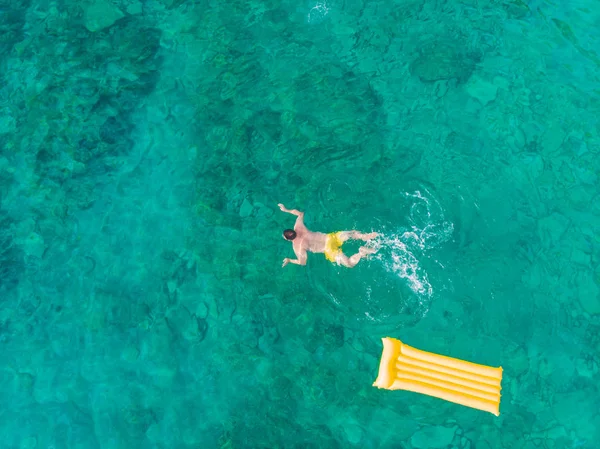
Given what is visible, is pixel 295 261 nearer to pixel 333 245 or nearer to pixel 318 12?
pixel 333 245

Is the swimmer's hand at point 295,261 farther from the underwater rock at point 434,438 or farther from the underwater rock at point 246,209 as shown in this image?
the underwater rock at point 434,438

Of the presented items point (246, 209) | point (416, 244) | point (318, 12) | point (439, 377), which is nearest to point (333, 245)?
point (416, 244)

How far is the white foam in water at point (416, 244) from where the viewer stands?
8.70 m

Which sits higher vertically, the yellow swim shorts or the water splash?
the water splash

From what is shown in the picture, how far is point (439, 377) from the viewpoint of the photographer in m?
7.94

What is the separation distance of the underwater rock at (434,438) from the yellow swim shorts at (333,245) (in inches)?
Answer: 120

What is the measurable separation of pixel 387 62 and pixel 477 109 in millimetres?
2077

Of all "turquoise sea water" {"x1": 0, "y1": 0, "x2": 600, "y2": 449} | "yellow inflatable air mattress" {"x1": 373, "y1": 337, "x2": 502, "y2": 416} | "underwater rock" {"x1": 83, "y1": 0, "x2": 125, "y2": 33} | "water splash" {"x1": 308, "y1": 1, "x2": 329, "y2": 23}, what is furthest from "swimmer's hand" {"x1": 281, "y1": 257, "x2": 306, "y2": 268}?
"underwater rock" {"x1": 83, "y1": 0, "x2": 125, "y2": 33}

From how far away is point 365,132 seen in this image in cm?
1004

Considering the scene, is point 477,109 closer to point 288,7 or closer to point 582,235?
point 582,235

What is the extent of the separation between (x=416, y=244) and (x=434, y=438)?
3.06m

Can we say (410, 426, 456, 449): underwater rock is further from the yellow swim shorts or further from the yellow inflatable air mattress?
the yellow swim shorts

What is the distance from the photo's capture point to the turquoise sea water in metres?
8.42

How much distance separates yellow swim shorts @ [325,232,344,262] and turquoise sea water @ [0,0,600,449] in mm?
331
